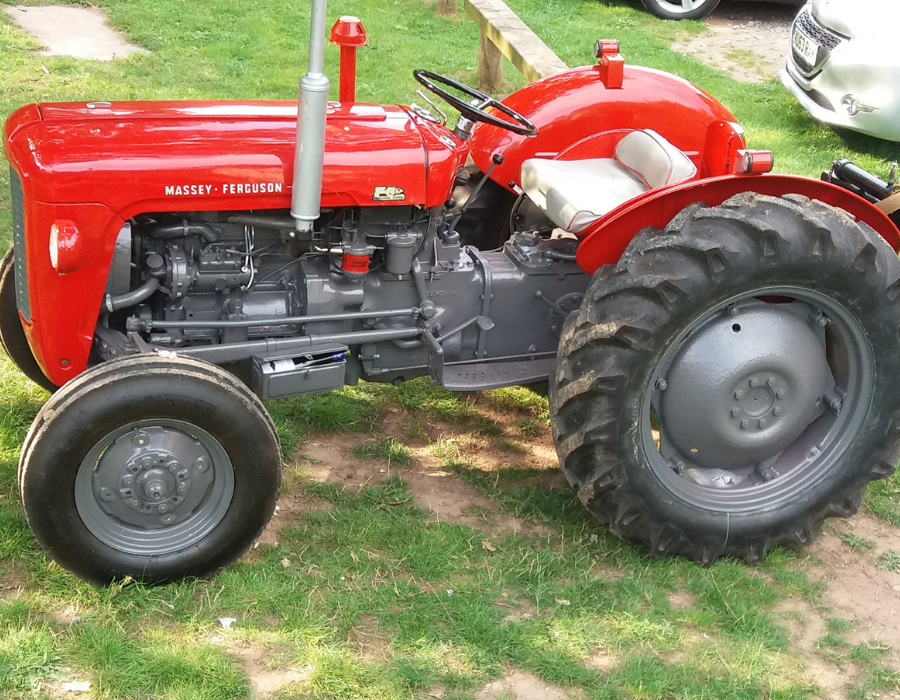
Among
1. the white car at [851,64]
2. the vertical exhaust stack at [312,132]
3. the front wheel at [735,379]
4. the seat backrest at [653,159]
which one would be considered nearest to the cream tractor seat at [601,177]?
the seat backrest at [653,159]

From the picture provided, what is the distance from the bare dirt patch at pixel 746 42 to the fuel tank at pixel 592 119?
520cm

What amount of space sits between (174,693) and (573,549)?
4.53 ft

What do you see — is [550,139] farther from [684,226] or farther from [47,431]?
[47,431]

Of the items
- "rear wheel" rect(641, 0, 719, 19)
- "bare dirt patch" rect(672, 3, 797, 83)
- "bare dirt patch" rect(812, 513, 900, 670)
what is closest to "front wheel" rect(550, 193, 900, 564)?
"bare dirt patch" rect(812, 513, 900, 670)

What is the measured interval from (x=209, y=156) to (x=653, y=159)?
1.65 m

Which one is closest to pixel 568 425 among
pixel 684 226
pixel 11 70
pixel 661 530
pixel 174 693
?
pixel 661 530

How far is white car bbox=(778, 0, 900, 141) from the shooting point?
697 centimetres

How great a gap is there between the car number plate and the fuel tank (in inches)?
152

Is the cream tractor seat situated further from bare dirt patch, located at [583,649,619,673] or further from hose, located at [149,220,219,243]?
bare dirt patch, located at [583,649,619,673]

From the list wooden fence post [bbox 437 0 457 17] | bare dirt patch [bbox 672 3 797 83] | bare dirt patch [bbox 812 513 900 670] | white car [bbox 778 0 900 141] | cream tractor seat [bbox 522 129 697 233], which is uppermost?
cream tractor seat [bbox 522 129 697 233]

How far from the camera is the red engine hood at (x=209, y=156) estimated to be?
2885 millimetres

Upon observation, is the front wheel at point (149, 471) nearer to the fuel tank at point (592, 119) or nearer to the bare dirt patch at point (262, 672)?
the bare dirt patch at point (262, 672)

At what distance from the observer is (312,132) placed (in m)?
2.75

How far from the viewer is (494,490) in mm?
3789
